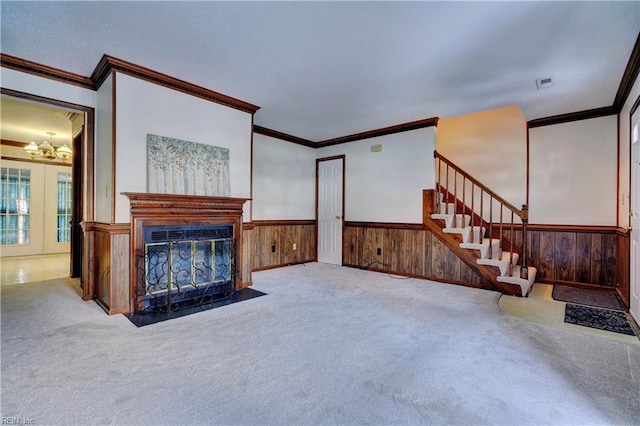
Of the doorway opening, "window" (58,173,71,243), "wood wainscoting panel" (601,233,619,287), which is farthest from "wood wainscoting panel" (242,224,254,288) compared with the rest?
"window" (58,173,71,243)

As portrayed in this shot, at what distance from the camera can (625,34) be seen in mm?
2457

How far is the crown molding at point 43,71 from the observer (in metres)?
2.92

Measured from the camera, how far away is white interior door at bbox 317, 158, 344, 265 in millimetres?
6016

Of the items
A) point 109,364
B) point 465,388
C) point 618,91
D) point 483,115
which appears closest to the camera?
point 465,388

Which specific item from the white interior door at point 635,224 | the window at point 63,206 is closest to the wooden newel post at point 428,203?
the white interior door at point 635,224

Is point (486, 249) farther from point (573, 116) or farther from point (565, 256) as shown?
point (573, 116)

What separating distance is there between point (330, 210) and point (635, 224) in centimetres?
432

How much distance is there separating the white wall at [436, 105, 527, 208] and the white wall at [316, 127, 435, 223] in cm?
81

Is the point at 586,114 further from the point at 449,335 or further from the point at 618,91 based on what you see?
the point at 449,335

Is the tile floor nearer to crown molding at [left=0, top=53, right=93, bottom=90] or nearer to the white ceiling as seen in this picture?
crown molding at [left=0, top=53, right=93, bottom=90]

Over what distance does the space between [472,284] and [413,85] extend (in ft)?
9.44

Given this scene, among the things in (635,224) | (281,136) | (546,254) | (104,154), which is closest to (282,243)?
(281,136)

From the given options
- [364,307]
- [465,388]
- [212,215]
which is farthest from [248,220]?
[465,388]

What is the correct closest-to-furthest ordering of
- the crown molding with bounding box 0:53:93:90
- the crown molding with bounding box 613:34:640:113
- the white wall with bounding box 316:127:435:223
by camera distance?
the crown molding with bounding box 613:34:640:113
the crown molding with bounding box 0:53:93:90
the white wall with bounding box 316:127:435:223
